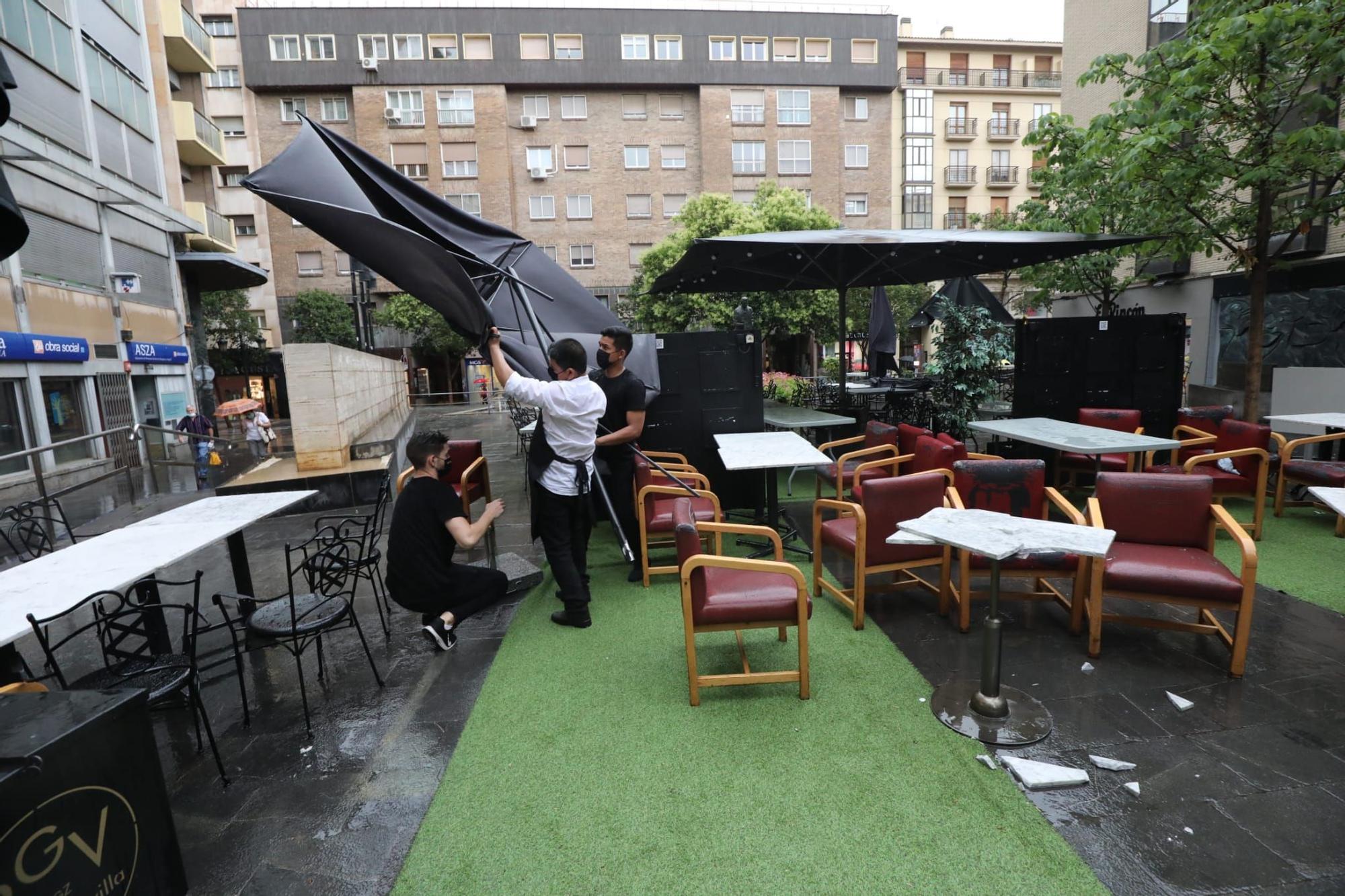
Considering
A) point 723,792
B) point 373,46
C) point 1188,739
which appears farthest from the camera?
point 373,46

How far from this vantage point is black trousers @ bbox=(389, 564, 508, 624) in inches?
146

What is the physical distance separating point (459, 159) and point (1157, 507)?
3407 centimetres

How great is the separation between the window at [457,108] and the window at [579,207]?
581 cm

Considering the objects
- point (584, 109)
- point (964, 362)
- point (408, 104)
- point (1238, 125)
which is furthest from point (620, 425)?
point (408, 104)

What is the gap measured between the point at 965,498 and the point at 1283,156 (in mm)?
5736

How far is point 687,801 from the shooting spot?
101 inches

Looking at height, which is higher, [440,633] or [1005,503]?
[1005,503]

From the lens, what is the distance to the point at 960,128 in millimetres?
35500

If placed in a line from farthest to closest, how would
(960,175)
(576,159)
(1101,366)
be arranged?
(960,175)
(576,159)
(1101,366)

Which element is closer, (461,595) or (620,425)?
(461,595)

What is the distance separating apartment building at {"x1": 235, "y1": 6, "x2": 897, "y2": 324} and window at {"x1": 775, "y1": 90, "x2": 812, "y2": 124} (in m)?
0.09

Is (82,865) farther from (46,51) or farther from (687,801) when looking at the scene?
(46,51)

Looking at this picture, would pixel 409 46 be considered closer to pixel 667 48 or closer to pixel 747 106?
pixel 667 48

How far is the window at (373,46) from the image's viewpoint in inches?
1212
